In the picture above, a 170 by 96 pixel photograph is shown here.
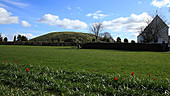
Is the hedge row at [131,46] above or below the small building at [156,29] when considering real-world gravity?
below

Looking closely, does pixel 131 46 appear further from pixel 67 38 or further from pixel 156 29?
pixel 67 38

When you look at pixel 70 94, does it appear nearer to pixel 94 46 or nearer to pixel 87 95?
pixel 87 95

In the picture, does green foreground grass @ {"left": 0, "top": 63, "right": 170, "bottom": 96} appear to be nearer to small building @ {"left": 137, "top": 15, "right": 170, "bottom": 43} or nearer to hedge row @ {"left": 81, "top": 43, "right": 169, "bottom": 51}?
hedge row @ {"left": 81, "top": 43, "right": 169, "bottom": 51}

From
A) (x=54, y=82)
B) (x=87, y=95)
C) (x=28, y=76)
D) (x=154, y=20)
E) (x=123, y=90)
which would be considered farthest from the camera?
(x=154, y=20)

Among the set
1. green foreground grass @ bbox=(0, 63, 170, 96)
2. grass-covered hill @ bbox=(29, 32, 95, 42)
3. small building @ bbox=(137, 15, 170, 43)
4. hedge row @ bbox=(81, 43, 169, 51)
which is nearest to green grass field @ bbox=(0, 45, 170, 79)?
green foreground grass @ bbox=(0, 63, 170, 96)

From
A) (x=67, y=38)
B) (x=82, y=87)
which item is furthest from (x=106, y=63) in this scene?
(x=67, y=38)

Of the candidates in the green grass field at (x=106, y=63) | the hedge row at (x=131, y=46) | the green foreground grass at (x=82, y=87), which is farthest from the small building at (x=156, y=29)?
the green foreground grass at (x=82, y=87)

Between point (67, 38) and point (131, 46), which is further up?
point (67, 38)

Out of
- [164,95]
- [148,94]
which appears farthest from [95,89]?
[164,95]

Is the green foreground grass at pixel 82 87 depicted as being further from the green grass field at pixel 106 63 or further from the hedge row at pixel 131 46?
the hedge row at pixel 131 46

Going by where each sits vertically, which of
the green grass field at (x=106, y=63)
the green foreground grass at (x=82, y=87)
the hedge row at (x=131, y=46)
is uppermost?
the hedge row at (x=131, y=46)

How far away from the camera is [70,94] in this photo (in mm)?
3498

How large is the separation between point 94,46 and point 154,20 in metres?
24.5

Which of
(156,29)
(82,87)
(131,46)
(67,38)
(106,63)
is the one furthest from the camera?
(67,38)
